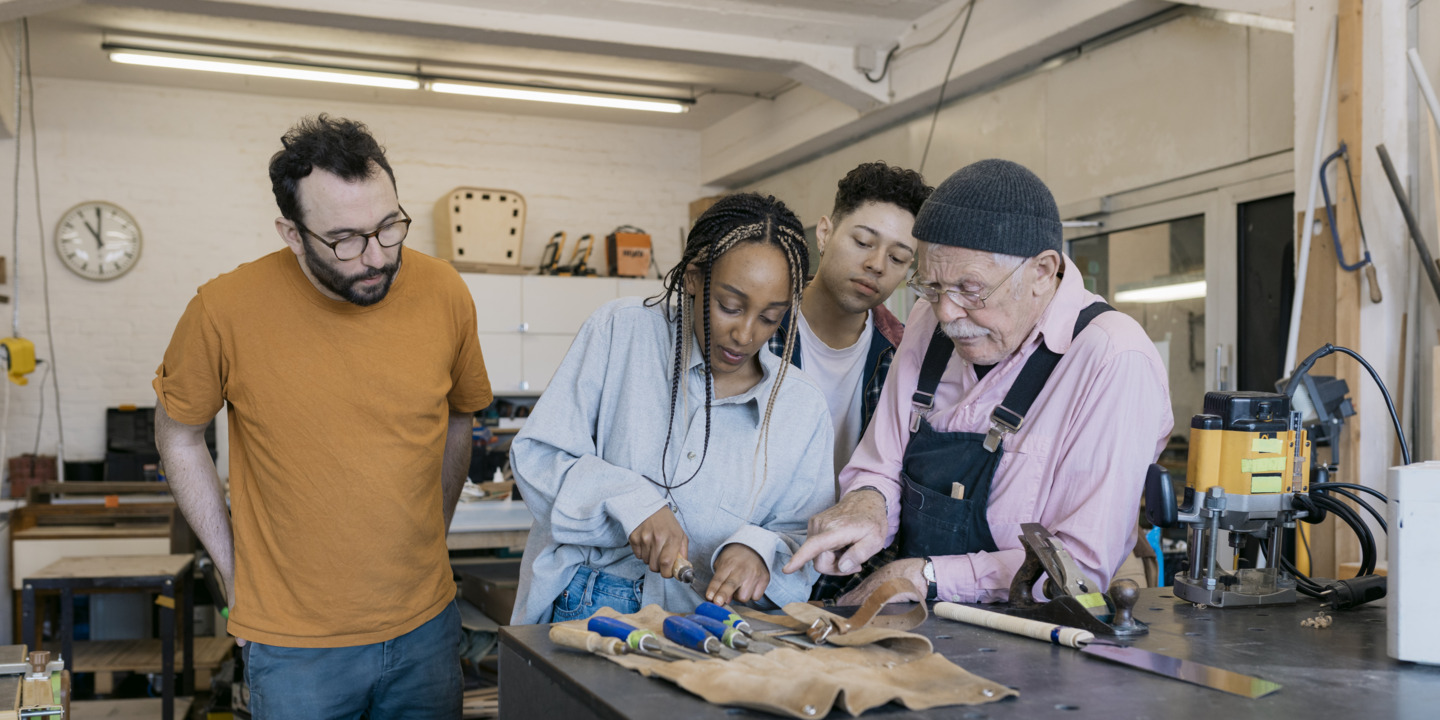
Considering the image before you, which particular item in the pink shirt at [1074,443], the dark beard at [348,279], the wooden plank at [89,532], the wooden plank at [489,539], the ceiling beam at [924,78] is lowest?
the wooden plank at [89,532]

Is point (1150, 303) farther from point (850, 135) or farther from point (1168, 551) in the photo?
point (850, 135)

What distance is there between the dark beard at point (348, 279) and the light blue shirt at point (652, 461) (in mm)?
429

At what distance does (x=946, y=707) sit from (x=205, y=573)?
3.73 m

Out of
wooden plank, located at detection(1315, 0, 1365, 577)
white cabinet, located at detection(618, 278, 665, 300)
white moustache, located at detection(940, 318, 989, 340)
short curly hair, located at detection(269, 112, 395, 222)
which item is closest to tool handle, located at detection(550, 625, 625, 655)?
white moustache, located at detection(940, 318, 989, 340)

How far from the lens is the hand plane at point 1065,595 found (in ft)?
4.43

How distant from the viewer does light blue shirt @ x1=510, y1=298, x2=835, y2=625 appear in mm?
1602

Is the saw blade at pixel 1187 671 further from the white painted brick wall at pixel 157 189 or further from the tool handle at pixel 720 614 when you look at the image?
the white painted brick wall at pixel 157 189

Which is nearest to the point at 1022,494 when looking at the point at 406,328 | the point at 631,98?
the point at 406,328

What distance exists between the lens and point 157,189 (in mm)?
7102

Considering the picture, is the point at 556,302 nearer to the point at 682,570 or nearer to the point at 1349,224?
the point at 1349,224

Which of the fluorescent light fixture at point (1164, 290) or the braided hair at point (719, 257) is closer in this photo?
the braided hair at point (719, 257)

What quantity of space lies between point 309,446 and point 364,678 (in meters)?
0.43

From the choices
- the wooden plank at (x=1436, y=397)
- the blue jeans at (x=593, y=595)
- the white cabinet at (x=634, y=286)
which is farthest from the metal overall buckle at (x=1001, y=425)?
the white cabinet at (x=634, y=286)

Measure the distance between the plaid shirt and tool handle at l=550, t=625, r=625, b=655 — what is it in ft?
2.09
